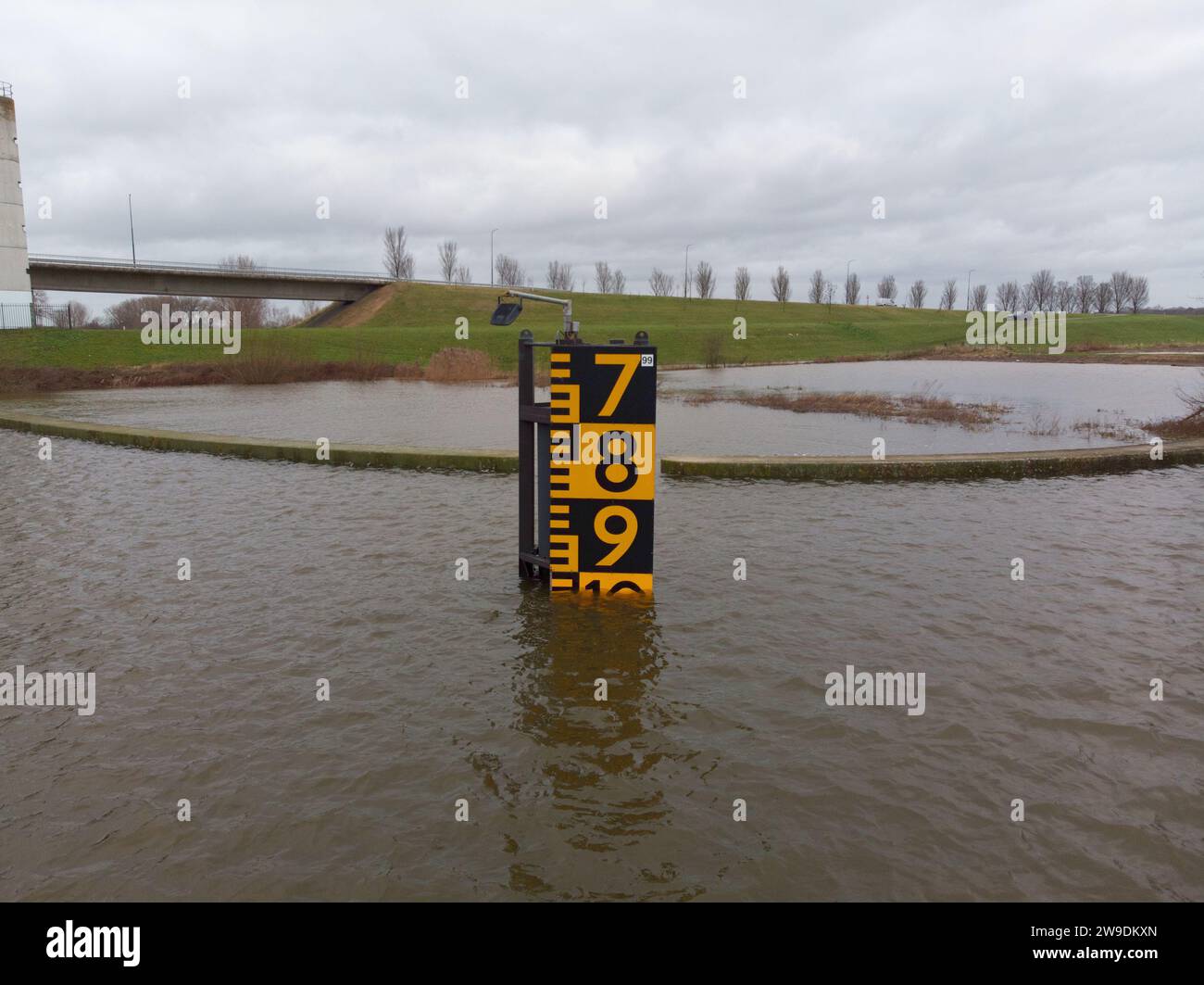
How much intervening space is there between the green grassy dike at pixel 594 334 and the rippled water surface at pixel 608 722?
42.8 meters

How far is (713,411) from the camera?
2816 cm

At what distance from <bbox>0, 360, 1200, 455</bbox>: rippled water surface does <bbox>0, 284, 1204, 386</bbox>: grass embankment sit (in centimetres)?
897

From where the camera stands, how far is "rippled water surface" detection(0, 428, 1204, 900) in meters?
4.28

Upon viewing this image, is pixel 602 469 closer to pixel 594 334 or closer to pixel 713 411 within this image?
pixel 713 411

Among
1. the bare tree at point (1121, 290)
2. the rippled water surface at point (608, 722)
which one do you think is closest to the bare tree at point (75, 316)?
the rippled water surface at point (608, 722)

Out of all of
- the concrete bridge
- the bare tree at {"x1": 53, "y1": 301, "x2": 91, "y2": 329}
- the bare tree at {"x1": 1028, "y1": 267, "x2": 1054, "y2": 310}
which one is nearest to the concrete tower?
the concrete bridge

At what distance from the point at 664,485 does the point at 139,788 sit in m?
9.99

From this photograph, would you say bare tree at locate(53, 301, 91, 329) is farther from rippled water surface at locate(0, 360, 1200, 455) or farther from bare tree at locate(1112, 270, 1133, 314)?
bare tree at locate(1112, 270, 1133, 314)

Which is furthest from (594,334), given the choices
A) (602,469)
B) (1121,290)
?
(1121,290)

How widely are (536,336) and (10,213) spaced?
127 ft

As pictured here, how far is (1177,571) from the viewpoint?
9109mm

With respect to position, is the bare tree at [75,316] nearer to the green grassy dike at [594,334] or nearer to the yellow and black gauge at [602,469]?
the green grassy dike at [594,334]
